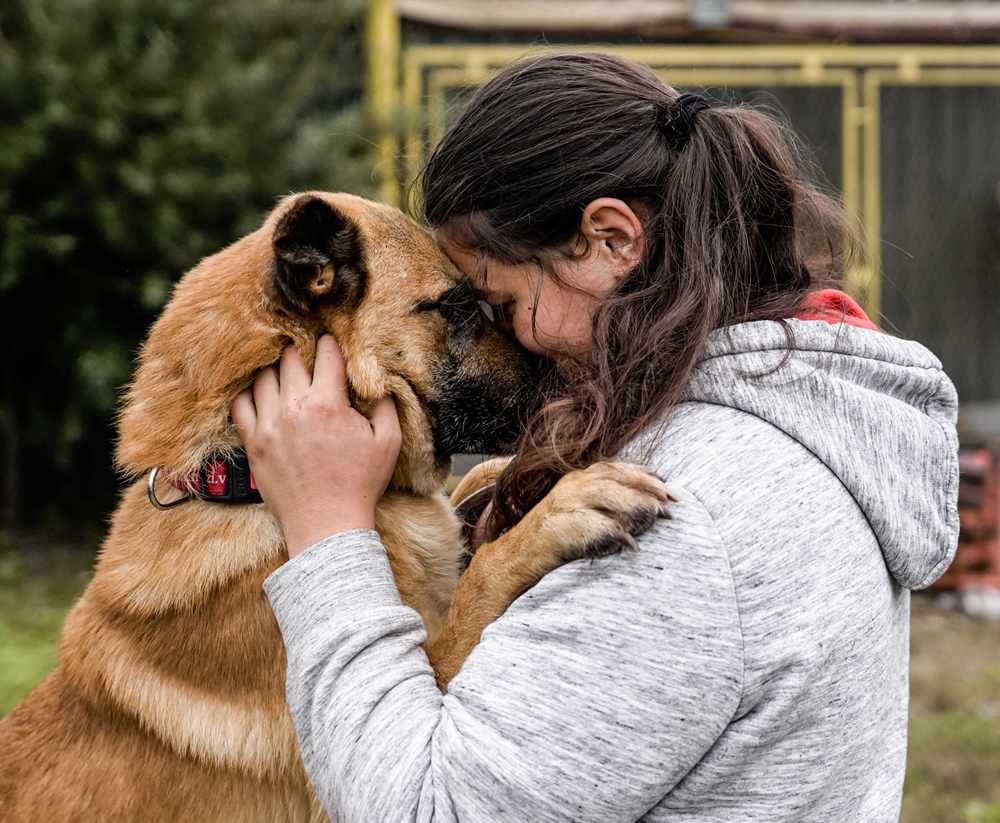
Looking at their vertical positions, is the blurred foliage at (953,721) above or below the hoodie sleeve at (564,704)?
below

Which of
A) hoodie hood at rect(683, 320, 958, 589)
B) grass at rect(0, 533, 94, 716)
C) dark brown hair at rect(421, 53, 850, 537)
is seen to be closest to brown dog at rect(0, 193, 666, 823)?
dark brown hair at rect(421, 53, 850, 537)

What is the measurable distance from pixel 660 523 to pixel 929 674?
167 inches

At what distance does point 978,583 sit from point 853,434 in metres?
5.51

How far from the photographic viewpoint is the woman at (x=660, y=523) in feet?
3.75

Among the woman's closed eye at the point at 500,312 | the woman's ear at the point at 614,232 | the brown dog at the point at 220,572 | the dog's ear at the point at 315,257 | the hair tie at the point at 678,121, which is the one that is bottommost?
the brown dog at the point at 220,572

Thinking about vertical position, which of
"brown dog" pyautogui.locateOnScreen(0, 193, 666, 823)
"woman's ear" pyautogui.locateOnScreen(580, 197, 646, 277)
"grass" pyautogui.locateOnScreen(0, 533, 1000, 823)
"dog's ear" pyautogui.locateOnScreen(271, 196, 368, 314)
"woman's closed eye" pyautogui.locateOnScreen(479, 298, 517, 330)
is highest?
"woman's ear" pyautogui.locateOnScreen(580, 197, 646, 277)

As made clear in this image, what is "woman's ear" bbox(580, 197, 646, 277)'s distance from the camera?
151 cm

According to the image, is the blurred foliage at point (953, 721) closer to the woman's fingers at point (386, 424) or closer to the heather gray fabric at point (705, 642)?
the heather gray fabric at point (705, 642)

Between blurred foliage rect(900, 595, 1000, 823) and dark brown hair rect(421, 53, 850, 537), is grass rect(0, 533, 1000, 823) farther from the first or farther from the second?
dark brown hair rect(421, 53, 850, 537)

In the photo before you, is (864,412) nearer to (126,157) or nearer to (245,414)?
(245,414)

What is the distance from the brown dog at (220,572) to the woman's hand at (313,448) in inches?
3.6

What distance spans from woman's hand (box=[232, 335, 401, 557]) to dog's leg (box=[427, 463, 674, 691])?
22 centimetres

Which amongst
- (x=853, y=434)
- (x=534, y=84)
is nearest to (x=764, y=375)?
(x=853, y=434)

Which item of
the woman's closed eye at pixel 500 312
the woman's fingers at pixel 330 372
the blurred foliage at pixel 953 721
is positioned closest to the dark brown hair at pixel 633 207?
the woman's closed eye at pixel 500 312
